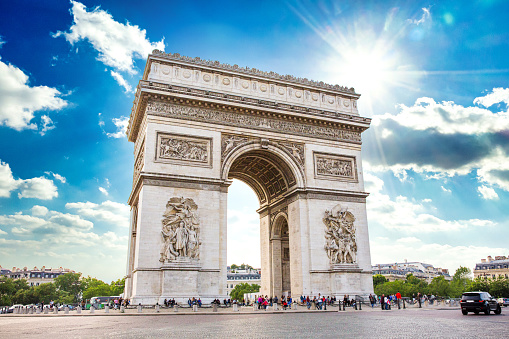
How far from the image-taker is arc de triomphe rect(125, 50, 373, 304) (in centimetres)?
2397

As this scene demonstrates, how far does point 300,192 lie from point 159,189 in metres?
9.45

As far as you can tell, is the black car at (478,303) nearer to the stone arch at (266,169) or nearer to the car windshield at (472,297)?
the car windshield at (472,297)

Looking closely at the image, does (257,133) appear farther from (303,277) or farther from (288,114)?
(303,277)

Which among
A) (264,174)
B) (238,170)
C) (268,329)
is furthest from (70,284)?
(268,329)

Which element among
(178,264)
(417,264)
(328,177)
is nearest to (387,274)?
(417,264)

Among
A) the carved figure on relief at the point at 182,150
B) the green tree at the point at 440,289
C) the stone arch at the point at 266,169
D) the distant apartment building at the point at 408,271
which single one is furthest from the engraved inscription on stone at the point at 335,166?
the distant apartment building at the point at 408,271

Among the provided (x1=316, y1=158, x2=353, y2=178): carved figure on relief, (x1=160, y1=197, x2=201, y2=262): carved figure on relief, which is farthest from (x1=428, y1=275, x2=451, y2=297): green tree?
(x1=160, y1=197, x2=201, y2=262): carved figure on relief

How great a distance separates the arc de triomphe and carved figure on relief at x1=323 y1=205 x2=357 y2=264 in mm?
70

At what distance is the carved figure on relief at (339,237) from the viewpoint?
2753 centimetres

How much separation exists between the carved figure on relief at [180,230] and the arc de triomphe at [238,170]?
0.06m

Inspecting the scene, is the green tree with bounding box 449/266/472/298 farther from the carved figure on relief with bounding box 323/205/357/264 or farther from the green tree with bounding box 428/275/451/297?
the carved figure on relief with bounding box 323/205/357/264

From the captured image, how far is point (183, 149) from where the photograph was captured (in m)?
26.0

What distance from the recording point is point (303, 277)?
26.6 metres

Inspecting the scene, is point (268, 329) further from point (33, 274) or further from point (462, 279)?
point (33, 274)
